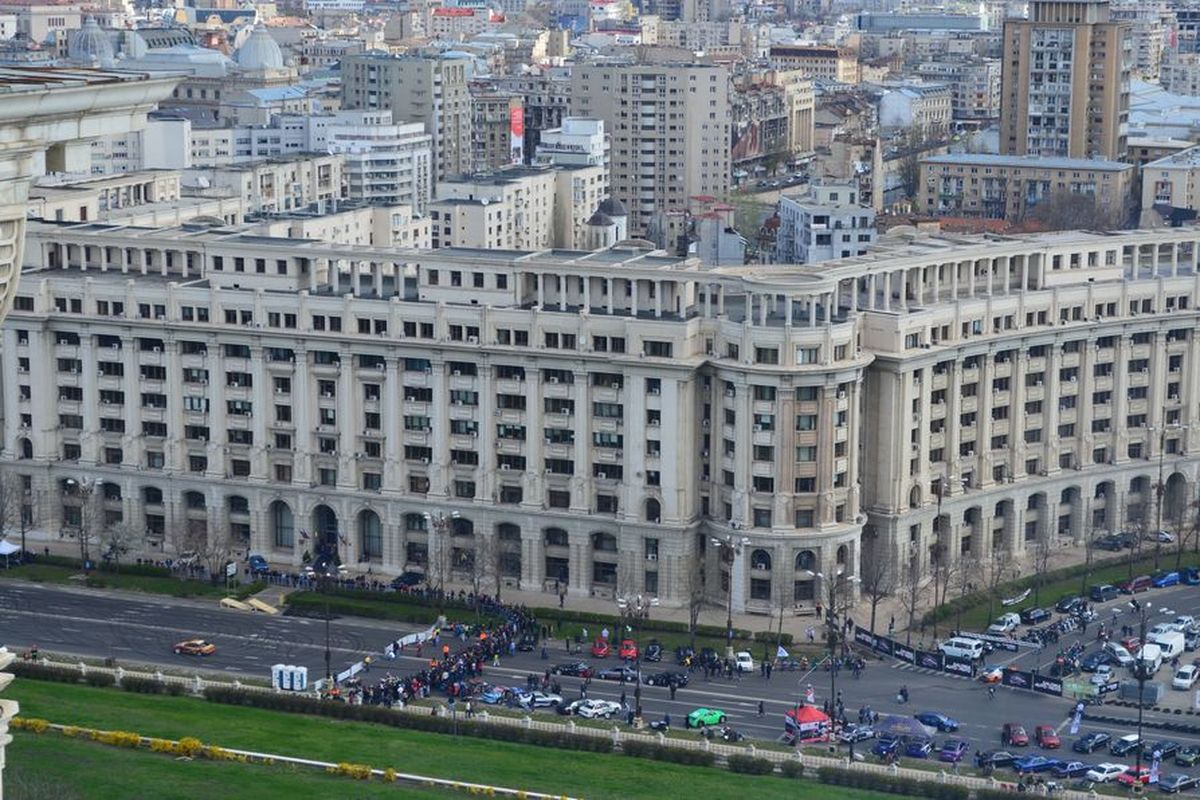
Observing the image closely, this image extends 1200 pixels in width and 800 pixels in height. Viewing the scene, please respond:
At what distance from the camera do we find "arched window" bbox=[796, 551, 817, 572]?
94.2 metres

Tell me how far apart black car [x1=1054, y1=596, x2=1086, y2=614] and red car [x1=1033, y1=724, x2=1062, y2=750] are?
1725 cm

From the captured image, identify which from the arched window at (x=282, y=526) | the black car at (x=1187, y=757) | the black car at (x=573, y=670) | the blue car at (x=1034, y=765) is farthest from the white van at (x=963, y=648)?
the arched window at (x=282, y=526)

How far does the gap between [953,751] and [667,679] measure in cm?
1251

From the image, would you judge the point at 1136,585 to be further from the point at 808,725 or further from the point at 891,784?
the point at 891,784

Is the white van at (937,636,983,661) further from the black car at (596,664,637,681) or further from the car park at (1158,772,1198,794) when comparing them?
the car park at (1158,772,1198,794)

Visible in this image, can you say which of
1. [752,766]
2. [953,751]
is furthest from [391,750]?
[953,751]

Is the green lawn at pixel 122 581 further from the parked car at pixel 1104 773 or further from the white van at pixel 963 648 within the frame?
the parked car at pixel 1104 773

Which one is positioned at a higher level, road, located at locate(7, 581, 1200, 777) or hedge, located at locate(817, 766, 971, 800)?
hedge, located at locate(817, 766, 971, 800)

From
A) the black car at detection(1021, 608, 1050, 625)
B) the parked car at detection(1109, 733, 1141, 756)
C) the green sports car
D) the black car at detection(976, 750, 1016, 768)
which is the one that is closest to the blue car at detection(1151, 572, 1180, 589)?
the black car at detection(1021, 608, 1050, 625)

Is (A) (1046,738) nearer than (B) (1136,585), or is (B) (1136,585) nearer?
(A) (1046,738)

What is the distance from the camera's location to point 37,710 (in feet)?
254

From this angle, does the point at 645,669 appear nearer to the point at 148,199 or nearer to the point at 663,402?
the point at 663,402

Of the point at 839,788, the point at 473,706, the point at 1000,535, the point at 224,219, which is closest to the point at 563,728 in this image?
the point at 473,706

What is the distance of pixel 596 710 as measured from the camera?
264ft
